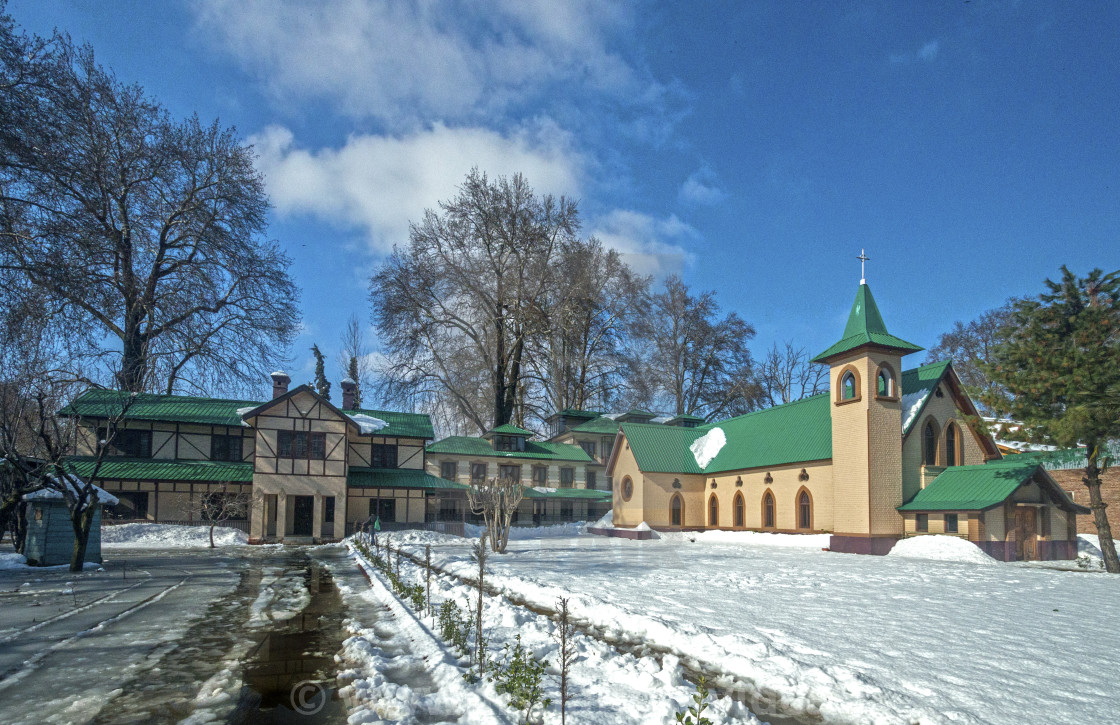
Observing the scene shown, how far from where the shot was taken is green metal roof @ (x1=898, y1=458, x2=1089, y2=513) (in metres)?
23.3

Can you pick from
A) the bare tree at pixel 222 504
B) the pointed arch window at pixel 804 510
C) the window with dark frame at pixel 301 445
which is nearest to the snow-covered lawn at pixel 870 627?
the pointed arch window at pixel 804 510

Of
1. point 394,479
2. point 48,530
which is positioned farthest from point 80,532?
point 394,479

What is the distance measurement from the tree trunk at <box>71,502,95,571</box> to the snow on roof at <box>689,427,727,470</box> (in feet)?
89.2

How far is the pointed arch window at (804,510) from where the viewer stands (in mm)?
29562

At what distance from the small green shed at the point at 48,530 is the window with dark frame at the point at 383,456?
18.8 metres

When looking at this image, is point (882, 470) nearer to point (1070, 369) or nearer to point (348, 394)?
point (1070, 369)

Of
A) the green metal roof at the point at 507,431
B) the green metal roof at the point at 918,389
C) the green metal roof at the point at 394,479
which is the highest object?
the green metal roof at the point at 918,389

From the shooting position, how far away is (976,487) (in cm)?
2420

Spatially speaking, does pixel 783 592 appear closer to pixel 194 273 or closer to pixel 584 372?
pixel 194 273

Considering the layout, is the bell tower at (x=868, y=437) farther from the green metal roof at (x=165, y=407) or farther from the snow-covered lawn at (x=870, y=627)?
the green metal roof at (x=165, y=407)

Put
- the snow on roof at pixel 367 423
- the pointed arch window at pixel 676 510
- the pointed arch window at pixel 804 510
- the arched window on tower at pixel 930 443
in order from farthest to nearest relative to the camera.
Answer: the snow on roof at pixel 367 423
the pointed arch window at pixel 676 510
the pointed arch window at pixel 804 510
the arched window on tower at pixel 930 443

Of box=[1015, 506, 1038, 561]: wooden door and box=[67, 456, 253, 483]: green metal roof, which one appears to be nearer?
box=[1015, 506, 1038, 561]: wooden door

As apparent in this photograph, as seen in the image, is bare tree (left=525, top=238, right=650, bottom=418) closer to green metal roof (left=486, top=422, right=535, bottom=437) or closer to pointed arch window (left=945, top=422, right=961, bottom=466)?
green metal roof (left=486, top=422, right=535, bottom=437)

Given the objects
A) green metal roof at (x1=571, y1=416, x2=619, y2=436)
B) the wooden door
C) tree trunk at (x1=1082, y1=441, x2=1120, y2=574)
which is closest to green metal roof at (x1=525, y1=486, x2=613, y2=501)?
green metal roof at (x1=571, y1=416, x2=619, y2=436)
